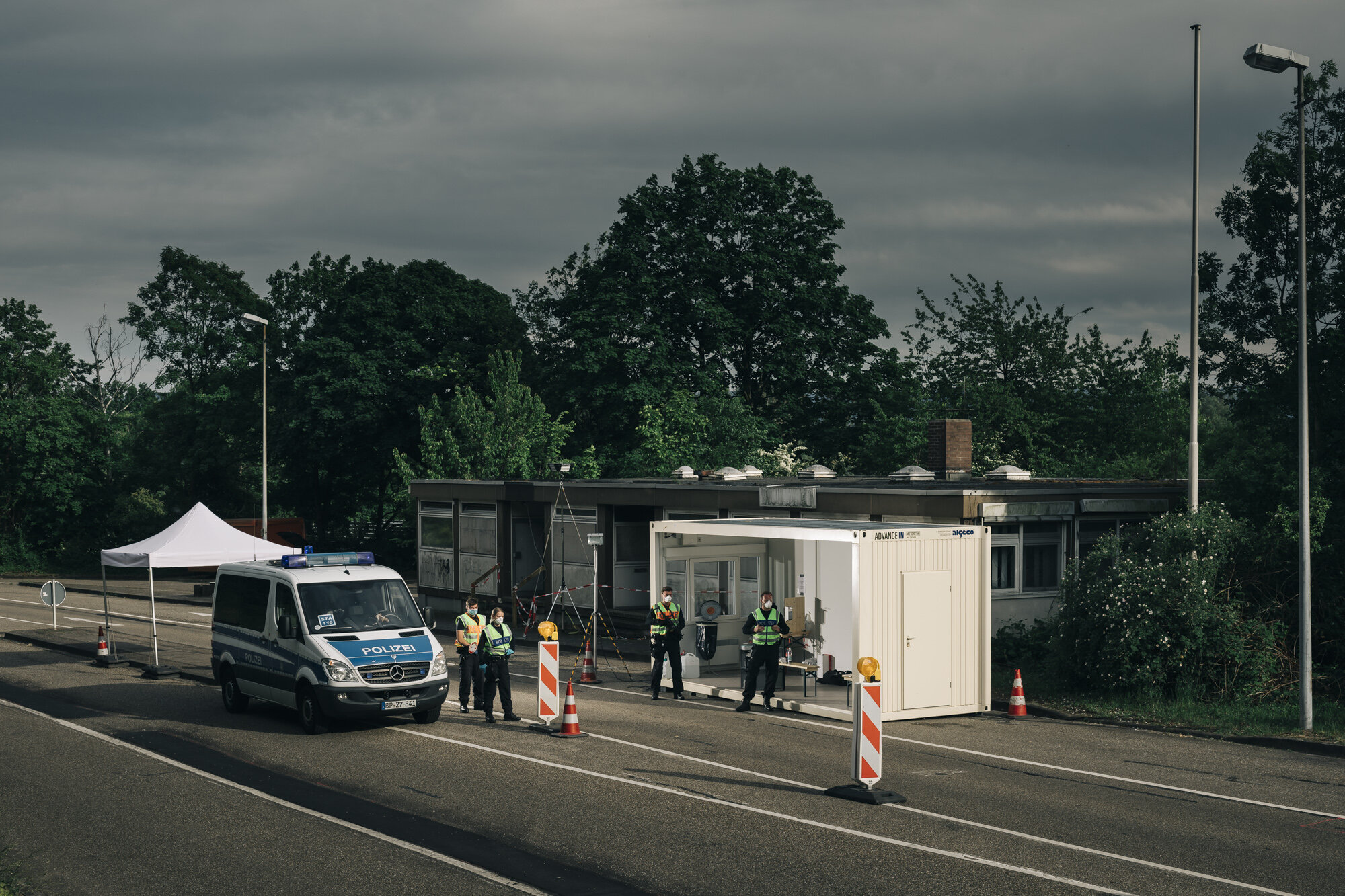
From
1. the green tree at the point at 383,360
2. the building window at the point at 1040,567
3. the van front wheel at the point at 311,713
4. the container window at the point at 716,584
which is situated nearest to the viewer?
the van front wheel at the point at 311,713

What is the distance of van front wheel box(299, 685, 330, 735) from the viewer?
1554cm

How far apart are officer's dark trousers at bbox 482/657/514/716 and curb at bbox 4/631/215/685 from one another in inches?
290

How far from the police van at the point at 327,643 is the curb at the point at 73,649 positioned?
4.60 m

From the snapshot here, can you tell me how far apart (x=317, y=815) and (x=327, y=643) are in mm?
4556

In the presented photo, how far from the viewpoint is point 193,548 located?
23.4 m

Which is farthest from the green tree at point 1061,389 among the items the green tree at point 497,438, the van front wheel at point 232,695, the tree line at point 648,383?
the van front wheel at point 232,695

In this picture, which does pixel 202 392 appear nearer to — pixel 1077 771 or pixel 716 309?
pixel 716 309

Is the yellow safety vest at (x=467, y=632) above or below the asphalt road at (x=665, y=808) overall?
above

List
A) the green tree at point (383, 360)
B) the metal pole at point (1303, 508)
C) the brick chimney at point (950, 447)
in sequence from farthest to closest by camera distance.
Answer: the green tree at point (383, 360), the brick chimney at point (950, 447), the metal pole at point (1303, 508)

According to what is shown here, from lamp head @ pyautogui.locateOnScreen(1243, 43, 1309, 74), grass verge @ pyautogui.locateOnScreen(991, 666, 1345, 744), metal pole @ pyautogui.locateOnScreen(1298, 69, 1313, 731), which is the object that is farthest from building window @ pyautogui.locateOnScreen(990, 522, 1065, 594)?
lamp head @ pyautogui.locateOnScreen(1243, 43, 1309, 74)

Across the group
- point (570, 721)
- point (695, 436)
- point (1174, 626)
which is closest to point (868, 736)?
point (570, 721)

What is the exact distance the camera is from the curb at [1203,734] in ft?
49.8

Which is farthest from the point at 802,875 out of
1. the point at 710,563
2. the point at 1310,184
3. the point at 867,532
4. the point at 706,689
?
the point at 1310,184

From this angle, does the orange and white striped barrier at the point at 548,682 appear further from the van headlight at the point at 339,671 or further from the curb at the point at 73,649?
the curb at the point at 73,649
